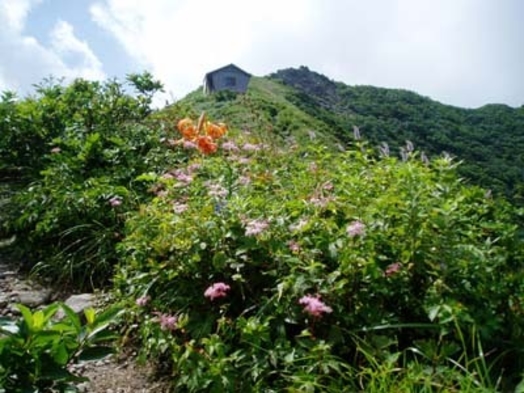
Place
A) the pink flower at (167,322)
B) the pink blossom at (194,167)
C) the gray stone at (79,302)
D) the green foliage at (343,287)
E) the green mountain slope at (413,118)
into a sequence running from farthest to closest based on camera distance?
the green mountain slope at (413,118) → the pink blossom at (194,167) → the gray stone at (79,302) → the pink flower at (167,322) → the green foliage at (343,287)

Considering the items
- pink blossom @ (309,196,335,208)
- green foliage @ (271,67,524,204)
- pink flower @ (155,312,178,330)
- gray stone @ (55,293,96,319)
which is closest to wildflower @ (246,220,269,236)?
pink blossom @ (309,196,335,208)

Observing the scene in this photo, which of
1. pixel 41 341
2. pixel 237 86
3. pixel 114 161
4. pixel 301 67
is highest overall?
pixel 301 67

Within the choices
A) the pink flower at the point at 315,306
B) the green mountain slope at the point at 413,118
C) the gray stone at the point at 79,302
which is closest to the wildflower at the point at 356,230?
the pink flower at the point at 315,306

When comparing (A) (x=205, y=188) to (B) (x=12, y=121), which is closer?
(A) (x=205, y=188)

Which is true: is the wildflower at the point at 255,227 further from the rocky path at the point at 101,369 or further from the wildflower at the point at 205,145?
the wildflower at the point at 205,145

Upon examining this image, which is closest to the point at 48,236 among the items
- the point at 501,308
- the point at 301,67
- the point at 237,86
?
the point at 501,308

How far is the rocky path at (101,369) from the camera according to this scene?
8.96 ft

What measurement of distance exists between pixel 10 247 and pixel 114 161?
1.14 m

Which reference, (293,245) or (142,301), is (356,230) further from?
(142,301)

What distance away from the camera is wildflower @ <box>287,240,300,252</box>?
259 cm

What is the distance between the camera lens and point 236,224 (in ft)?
9.14

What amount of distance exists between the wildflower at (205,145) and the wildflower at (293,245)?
219cm

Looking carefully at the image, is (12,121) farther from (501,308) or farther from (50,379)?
(501,308)

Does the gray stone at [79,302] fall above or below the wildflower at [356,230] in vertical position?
below
